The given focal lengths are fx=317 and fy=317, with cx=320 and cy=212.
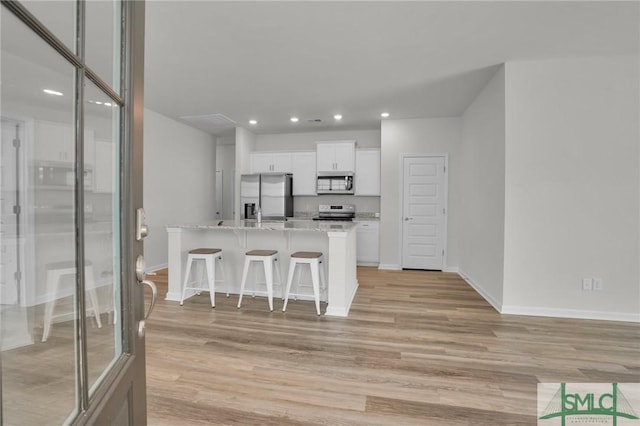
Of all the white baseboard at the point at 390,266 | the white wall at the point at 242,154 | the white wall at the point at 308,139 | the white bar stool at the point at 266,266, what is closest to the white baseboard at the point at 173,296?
the white bar stool at the point at 266,266

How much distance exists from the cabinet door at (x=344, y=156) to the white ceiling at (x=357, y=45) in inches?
61.9

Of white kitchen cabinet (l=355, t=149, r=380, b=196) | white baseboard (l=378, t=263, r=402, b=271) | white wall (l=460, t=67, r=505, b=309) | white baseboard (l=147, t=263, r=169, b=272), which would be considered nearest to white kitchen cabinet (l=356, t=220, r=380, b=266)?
white baseboard (l=378, t=263, r=402, b=271)

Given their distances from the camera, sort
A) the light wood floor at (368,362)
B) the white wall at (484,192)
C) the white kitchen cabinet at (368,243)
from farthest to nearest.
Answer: the white kitchen cabinet at (368,243) < the white wall at (484,192) < the light wood floor at (368,362)

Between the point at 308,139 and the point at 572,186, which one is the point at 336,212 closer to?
the point at 308,139

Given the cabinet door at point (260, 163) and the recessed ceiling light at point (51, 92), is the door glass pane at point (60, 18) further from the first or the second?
the cabinet door at point (260, 163)

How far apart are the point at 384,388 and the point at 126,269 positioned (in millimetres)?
1835

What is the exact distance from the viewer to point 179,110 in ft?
17.2

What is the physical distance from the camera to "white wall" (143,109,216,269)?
530 cm

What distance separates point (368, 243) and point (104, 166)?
224 inches

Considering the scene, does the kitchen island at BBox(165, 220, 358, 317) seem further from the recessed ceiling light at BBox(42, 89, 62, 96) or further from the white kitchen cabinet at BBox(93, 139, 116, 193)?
the recessed ceiling light at BBox(42, 89, 62, 96)

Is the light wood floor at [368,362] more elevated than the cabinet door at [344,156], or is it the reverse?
the cabinet door at [344,156]

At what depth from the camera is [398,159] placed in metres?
5.84

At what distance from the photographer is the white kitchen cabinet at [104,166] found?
734 mm

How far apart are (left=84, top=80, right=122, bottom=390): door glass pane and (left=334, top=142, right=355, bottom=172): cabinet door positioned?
18.5 ft
